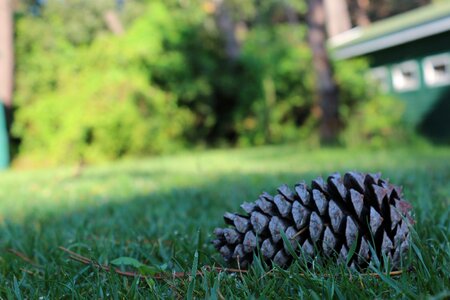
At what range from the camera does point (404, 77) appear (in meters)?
16.0

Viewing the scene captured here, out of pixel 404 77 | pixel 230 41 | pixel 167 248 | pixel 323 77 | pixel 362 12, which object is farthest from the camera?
pixel 362 12

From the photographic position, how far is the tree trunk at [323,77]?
12.5 m

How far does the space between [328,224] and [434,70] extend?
48.7 ft

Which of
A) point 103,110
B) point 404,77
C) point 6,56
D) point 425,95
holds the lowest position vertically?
point 425,95

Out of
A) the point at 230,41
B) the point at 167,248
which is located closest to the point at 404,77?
the point at 230,41

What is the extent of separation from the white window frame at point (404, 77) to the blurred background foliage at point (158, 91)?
1625 mm

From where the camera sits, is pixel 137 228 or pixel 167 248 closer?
pixel 167 248

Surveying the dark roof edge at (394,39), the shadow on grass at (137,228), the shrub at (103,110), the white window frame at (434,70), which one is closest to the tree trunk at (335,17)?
the dark roof edge at (394,39)

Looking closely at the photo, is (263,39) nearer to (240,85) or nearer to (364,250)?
(240,85)

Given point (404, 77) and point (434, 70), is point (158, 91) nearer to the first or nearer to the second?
point (404, 77)

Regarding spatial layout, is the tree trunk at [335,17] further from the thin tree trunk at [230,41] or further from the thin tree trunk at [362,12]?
the thin tree trunk at [362,12]

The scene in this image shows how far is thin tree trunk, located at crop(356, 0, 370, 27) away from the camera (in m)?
39.8

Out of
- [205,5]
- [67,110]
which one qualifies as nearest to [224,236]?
[67,110]

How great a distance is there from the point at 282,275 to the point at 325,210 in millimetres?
237
